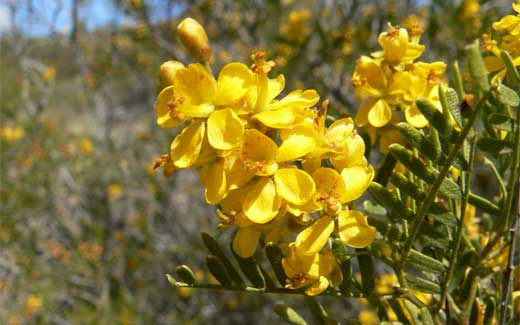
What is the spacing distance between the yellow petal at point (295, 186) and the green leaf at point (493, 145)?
0.29m

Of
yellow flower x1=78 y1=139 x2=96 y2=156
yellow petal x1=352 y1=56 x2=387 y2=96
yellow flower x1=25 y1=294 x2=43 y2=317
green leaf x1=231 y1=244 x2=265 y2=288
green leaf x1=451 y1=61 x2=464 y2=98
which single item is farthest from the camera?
yellow flower x1=78 y1=139 x2=96 y2=156

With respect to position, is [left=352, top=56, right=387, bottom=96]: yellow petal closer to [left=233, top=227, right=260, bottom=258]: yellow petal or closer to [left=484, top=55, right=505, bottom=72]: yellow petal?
[left=484, top=55, right=505, bottom=72]: yellow petal

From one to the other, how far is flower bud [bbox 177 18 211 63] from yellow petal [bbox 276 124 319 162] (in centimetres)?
19

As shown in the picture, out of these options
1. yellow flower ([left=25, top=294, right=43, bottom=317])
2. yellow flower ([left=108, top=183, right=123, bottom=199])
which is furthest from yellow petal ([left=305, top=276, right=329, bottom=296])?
yellow flower ([left=108, top=183, right=123, bottom=199])

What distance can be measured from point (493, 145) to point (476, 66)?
Answer: 271 millimetres

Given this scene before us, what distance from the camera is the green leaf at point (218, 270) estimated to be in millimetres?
915

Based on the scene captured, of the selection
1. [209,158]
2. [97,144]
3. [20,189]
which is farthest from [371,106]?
[97,144]

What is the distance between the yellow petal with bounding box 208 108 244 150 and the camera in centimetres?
79

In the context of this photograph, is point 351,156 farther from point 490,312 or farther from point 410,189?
point 490,312

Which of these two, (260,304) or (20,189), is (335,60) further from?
(20,189)

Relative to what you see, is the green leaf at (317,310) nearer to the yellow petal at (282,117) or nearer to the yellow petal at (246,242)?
the yellow petal at (246,242)

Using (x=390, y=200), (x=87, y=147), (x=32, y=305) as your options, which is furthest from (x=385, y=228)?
(x=87, y=147)

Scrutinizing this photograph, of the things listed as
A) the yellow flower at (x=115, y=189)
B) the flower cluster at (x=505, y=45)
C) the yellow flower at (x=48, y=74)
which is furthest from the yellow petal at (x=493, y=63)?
the yellow flower at (x=115, y=189)

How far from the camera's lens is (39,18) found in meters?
4.55
